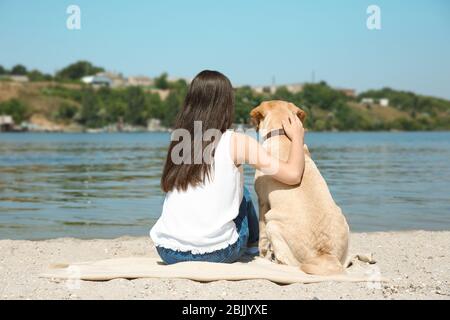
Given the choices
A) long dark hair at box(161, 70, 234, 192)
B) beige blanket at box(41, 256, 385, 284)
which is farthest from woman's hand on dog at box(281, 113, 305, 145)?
beige blanket at box(41, 256, 385, 284)

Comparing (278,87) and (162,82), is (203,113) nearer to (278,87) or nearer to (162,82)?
(278,87)

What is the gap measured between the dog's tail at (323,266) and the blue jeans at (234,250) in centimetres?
64

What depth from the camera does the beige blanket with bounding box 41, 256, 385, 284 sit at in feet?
16.7

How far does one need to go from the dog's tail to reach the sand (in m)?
0.24

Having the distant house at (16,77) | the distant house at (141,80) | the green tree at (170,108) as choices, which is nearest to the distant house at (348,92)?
the green tree at (170,108)

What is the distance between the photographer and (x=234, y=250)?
5.58 metres

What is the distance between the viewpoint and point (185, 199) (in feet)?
17.4

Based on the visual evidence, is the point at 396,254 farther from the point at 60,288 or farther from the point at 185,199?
the point at 60,288

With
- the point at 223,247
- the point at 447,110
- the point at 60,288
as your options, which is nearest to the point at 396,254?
the point at 223,247

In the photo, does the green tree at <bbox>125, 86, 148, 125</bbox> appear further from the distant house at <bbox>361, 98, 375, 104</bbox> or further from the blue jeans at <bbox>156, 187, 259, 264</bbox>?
the blue jeans at <bbox>156, 187, 259, 264</bbox>

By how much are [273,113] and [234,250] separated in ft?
4.55

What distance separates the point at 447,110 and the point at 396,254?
143 meters

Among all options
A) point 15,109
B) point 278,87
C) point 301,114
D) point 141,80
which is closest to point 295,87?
point 278,87
